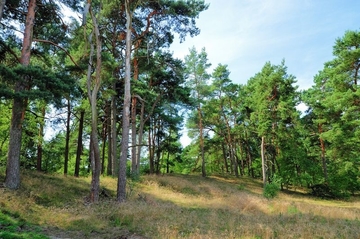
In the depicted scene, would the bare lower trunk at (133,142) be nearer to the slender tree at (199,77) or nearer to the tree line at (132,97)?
the tree line at (132,97)

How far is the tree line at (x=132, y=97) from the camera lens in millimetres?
11203

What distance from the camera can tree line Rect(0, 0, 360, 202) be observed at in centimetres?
1120

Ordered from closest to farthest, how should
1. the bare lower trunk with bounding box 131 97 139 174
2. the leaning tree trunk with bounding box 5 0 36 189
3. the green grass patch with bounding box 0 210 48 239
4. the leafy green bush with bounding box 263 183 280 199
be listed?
1. the green grass patch with bounding box 0 210 48 239
2. the leaning tree trunk with bounding box 5 0 36 189
3. the leafy green bush with bounding box 263 183 280 199
4. the bare lower trunk with bounding box 131 97 139 174

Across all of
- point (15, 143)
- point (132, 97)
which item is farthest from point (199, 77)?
point (15, 143)

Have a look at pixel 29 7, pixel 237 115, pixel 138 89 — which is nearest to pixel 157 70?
pixel 138 89

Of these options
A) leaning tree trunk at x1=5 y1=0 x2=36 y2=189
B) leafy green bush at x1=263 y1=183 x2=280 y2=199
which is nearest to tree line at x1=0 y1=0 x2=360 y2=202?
leaning tree trunk at x1=5 y1=0 x2=36 y2=189

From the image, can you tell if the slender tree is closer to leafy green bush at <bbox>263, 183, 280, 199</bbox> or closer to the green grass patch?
leafy green bush at <bbox>263, 183, 280, 199</bbox>

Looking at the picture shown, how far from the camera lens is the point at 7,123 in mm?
20969

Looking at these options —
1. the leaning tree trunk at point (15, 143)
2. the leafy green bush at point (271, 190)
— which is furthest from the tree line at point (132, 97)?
the leafy green bush at point (271, 190)

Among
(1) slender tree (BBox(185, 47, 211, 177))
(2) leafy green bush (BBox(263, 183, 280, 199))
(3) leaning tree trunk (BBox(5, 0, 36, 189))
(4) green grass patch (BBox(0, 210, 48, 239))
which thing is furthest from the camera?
(1) slender tree (BBox(185, 47, 211, 177))

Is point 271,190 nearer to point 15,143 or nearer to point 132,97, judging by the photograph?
point 132,97

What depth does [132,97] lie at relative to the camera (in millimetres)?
21094

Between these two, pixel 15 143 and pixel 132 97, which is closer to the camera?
pixel 15 143

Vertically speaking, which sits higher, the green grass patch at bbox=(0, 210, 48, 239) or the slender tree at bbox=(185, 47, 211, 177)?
the slender tree at bbox=(185, 47, 211, 177)
